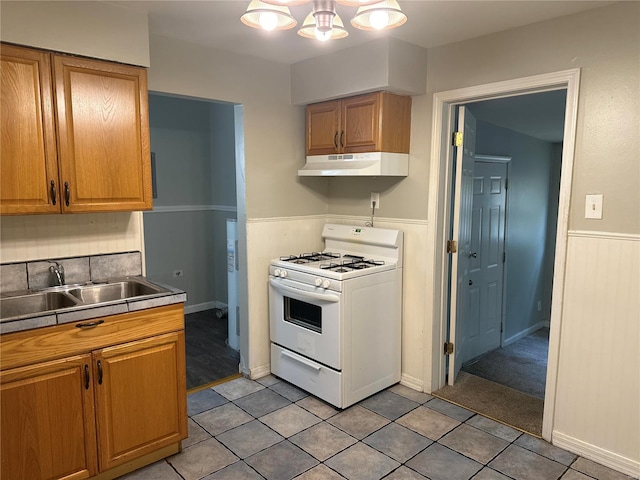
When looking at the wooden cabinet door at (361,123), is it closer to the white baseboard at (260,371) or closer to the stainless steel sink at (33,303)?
the white baseboard at (260,371)

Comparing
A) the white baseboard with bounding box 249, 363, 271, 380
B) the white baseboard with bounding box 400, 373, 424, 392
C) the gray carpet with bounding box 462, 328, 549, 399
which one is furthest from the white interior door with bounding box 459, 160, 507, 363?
the white baseboard with bounding box 249, 363, 271, 380

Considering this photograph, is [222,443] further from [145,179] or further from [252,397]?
[145,179]

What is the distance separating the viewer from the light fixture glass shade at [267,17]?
1.65m

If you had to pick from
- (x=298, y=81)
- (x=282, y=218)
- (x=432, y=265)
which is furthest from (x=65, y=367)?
(x=298, y=81)

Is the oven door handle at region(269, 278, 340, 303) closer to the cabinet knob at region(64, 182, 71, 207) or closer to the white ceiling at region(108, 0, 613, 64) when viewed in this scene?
the cabinet knob at region(64, 182, 71, 207)

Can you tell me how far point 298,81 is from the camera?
3.41 m

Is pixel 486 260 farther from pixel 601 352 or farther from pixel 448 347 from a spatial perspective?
pixel 601 352

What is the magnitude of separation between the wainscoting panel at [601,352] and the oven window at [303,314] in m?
1.50

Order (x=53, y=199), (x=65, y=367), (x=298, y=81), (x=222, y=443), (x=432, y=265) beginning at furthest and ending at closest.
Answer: (x=298, y=81) < (x=432, y=265) < (x=222, y=443) < (x=53, y=199) < (x=65, y=367)

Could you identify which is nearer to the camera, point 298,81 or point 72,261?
point 72,261

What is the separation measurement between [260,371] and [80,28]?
2.56m

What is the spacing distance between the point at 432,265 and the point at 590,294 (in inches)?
39.0

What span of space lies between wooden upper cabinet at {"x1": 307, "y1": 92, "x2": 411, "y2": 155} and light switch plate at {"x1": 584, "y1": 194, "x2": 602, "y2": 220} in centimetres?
122

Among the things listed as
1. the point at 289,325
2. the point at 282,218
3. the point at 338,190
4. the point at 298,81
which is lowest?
the point at 289,325
